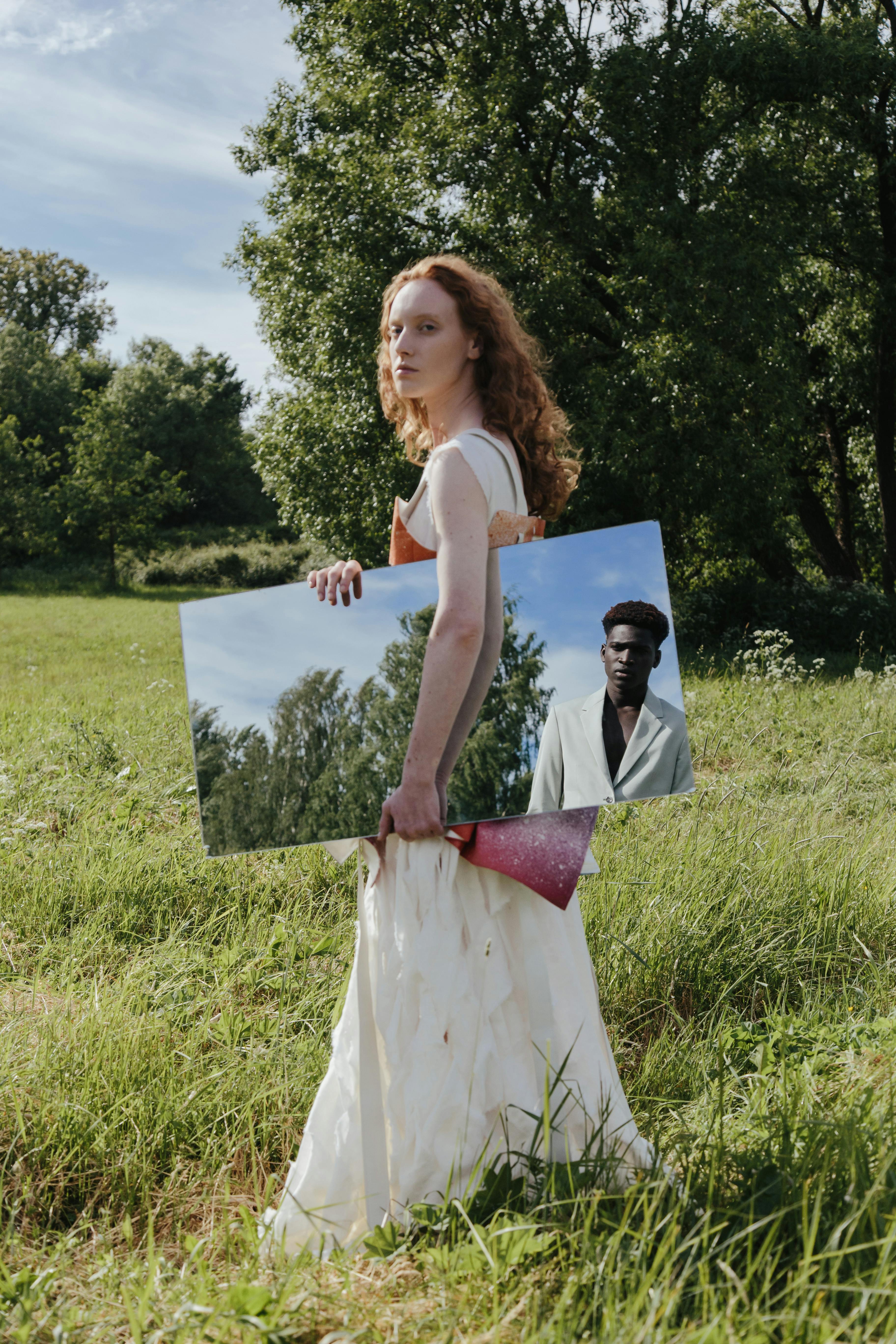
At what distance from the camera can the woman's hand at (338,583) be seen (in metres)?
1.85

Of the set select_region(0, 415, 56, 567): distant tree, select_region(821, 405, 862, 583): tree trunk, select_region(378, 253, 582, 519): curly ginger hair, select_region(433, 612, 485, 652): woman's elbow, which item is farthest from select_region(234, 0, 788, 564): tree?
select_region(0, 415, 56, 567): distant tree

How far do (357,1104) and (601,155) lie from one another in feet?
44.4

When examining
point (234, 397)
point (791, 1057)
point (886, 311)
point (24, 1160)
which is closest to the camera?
point (24, 1160)

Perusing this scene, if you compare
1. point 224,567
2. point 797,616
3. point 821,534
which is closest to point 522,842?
point 797,616

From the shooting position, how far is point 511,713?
1.84 meters

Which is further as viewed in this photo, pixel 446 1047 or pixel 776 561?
pixel 776 561

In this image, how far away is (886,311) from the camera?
14594 mm

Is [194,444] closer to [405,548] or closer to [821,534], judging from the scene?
[821,534]

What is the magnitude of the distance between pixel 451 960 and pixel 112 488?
34.5m

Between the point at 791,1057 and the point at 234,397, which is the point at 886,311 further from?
Answer: the point at 234,397

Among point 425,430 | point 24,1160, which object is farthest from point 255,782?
point 24,1160

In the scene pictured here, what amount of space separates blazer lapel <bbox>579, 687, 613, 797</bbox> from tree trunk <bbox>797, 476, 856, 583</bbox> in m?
15.4

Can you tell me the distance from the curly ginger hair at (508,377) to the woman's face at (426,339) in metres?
0.02

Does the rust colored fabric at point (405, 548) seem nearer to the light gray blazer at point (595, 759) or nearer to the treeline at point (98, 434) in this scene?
the light gray blazer at point (595, 759)
